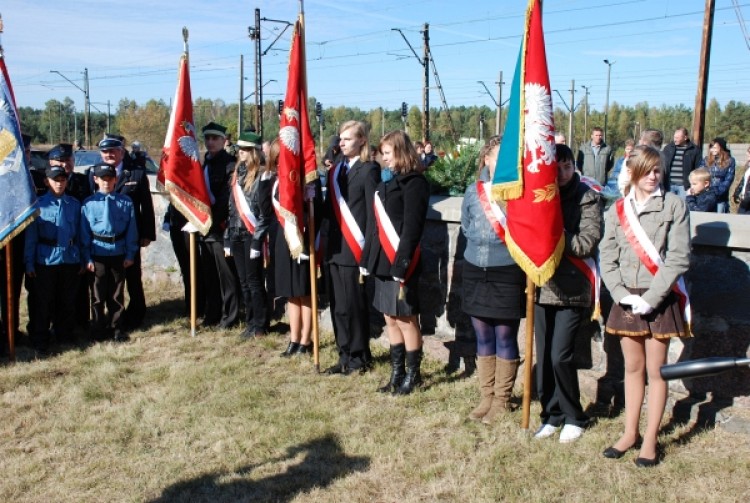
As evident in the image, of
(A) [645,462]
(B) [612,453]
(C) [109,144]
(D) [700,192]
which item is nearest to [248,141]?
(C) [109,144]

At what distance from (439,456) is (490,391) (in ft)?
2.40

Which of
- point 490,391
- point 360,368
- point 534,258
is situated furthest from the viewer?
point 360,368

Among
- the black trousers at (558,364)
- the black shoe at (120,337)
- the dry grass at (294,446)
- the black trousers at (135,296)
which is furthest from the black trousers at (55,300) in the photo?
the black trousers at (558,364)

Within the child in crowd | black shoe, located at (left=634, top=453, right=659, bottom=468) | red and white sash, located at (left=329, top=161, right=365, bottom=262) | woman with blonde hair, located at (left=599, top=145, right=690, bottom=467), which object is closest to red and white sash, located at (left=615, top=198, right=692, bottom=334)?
woman with blonde hair, located at (left=599, top=145, right=690, bottom=467)

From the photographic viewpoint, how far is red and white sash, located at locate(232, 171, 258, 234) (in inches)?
262

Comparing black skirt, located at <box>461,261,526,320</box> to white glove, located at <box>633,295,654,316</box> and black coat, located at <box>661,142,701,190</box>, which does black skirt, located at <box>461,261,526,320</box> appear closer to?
white glove, located at <box>633,295,654,316</box>

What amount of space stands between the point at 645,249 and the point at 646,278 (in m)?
0.16

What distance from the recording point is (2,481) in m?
4.14

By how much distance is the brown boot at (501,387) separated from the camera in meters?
4.82

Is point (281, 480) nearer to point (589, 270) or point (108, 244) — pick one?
point (589, 270)

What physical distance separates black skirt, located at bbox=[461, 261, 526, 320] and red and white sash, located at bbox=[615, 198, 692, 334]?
0.84 metres

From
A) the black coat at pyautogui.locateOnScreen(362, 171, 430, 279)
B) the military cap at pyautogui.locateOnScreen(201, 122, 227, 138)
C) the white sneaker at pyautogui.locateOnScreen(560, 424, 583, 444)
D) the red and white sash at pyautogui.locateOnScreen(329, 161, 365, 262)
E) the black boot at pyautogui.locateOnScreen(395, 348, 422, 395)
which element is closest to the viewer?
the white sneaker at pyautogui.locateOnScreen(560, 424, 583, 444)

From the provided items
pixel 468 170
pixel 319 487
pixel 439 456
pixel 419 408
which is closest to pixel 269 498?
pixel 319 487

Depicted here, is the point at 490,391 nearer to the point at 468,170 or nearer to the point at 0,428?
the point at 468,170
